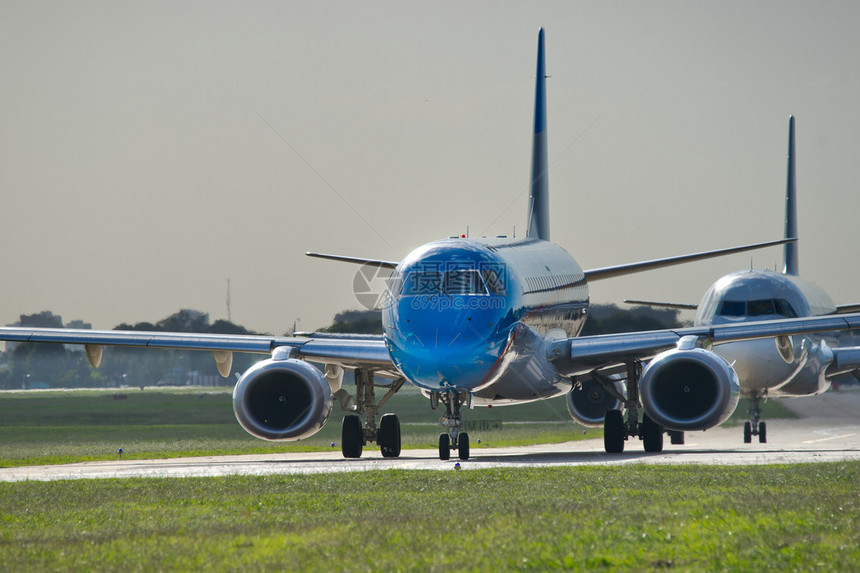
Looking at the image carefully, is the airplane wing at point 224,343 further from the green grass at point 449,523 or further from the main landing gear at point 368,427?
the green grass at point 449,523

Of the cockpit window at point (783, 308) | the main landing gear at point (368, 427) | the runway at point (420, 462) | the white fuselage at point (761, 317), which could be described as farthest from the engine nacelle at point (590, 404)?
the main landing gear at point (368, 427)

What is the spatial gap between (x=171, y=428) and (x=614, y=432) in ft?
57.7

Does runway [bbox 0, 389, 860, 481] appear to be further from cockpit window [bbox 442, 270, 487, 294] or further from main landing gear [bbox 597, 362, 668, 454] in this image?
cockpit window [bbox 442, 270, 487, 294]

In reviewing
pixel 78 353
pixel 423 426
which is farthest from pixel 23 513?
pixel 78 353

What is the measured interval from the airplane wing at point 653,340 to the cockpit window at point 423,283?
4.19 meters

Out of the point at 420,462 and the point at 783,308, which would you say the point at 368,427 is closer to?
the point at 420,462

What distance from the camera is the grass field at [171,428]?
93.9 ft

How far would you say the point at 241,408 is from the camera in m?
22.7

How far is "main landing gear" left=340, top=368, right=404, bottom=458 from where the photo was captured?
24234mm

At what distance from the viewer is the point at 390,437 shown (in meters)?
24.2

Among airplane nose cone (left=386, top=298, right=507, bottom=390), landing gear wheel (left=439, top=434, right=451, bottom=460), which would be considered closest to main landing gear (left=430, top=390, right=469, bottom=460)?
landing gear wheel (left=439, top=434, right=451, bottom=460)

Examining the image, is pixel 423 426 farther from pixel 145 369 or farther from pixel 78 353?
pixel 145 369

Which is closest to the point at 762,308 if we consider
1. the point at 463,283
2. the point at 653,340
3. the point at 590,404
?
the point at 590,404

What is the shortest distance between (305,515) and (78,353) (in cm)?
4800
